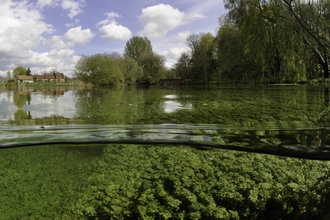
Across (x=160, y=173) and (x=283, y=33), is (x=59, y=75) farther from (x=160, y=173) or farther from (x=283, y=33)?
(x=283, y=33)

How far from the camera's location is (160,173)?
2439 millimetres

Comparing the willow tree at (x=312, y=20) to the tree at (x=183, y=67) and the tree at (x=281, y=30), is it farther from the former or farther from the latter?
the tree at (x=183, y=67)

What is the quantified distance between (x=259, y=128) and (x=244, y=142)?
38 centimetres

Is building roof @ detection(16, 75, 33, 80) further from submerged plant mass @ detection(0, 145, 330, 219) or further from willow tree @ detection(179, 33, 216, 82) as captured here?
willow tree @ detection(179, 33, 216, 82)

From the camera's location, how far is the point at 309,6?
8.18 meters

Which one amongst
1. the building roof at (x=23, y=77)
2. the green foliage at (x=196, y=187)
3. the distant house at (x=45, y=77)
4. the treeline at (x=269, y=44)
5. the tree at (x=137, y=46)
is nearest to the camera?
the green foliage at (x=196, y=187)

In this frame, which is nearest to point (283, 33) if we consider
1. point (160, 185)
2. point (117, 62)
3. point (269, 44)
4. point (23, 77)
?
point (269, 44)

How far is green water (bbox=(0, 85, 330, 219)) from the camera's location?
7.34 ft

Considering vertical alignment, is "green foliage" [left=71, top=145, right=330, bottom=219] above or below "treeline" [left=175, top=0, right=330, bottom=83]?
below

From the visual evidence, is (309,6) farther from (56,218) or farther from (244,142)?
(56,218)

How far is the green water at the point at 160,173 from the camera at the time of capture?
224 centimetres

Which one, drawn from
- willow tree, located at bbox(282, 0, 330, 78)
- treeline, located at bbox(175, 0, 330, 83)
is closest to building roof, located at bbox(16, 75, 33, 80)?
treeline, located at bbox(175, 0, 330, 83)

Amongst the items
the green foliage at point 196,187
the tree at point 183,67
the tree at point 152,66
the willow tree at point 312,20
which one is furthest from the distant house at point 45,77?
the tree at point 183,67

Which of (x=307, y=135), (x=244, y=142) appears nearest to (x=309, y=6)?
(x=307, y=135)
